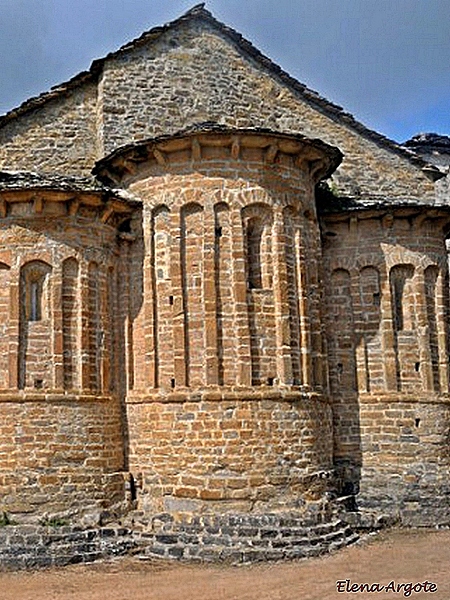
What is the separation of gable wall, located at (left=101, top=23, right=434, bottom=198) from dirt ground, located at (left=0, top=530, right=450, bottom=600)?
830 cm

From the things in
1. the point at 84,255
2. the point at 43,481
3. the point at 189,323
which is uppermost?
the point at 84,255

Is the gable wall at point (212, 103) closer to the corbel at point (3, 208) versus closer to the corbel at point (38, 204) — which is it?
the corbel at point (38, 204)

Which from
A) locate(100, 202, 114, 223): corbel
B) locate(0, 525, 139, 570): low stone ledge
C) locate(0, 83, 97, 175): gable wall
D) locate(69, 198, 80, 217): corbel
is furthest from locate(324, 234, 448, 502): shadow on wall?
locate(0, 83, 97, 175): gable wall

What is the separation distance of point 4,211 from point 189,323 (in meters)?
3.84

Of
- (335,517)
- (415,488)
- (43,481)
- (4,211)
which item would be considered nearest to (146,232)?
(4,211)

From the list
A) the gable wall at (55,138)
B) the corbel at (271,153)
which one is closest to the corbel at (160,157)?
the corbel at (271,153)

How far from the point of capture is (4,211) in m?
13.0

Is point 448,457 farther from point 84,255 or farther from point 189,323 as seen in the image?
point 84,255

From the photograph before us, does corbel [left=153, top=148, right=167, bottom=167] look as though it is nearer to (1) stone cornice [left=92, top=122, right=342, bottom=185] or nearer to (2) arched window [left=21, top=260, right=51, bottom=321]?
(1) stone cornice [left=92, top=122, right=342, bottom=185]

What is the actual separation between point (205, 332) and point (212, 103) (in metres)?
6.09

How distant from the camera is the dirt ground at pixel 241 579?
9.95 m

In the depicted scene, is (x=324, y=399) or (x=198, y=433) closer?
(x=198, y=433)

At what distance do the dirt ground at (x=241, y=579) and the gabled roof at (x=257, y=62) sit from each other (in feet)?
30.6

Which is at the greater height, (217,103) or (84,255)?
(217,103)
